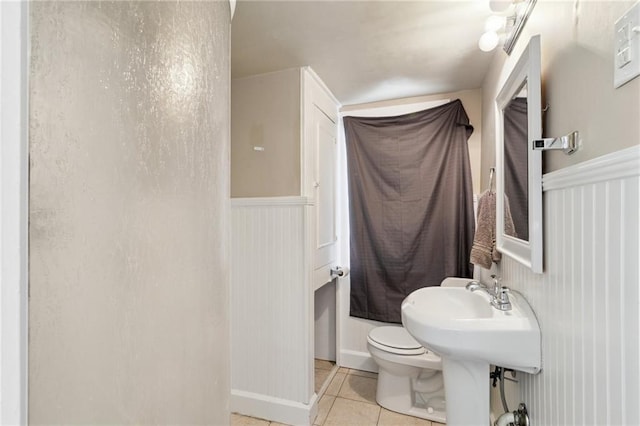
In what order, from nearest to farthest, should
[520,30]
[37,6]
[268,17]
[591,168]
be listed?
1. [37,6]
2. [591,168]
3. [520,30]
4. [268,17]

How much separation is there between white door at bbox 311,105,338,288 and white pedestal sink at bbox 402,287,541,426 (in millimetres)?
890

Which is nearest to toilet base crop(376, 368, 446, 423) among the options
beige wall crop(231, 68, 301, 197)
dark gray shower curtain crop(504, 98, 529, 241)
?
dark gray shower curtain crop(504, 98, 529, 241)

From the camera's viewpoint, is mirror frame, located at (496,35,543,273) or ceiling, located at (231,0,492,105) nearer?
mirror frame, located at (496,35,543,273)

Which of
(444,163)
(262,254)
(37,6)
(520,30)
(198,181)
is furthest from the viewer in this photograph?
(444,163)

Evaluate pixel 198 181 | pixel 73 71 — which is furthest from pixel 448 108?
pixel 73 71

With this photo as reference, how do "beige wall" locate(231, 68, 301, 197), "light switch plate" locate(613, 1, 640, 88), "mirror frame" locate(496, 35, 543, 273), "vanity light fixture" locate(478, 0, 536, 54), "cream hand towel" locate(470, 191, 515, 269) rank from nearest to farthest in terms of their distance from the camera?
"light switch plate" locate(613, 1, 640, 88) < "mirror frame" locate(496, 35, 543, 273) < "vanity light fixture" locate(478, 0, 536, 54) < "cream hand towel" locate(470, 191, 515, 269) < "beige wall" locate(231, 68, 301, 197)

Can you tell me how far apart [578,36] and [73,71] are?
3.74 ft

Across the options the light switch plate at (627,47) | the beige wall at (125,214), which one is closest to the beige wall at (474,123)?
the light switch plate at (627,47)

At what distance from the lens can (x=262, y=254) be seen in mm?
2072

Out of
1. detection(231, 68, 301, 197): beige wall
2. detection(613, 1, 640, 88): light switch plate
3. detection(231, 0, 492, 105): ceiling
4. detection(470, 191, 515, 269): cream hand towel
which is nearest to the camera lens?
detection(613, 1, 640, 88): light switch plate

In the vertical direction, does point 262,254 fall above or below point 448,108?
below

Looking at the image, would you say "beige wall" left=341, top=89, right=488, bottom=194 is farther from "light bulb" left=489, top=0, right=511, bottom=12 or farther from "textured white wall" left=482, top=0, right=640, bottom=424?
"textured white wall" left=482, top=0, right=640, bottom=424

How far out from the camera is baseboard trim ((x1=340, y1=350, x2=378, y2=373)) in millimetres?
2557

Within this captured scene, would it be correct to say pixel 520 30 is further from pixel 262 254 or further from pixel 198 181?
pixel 262 254
